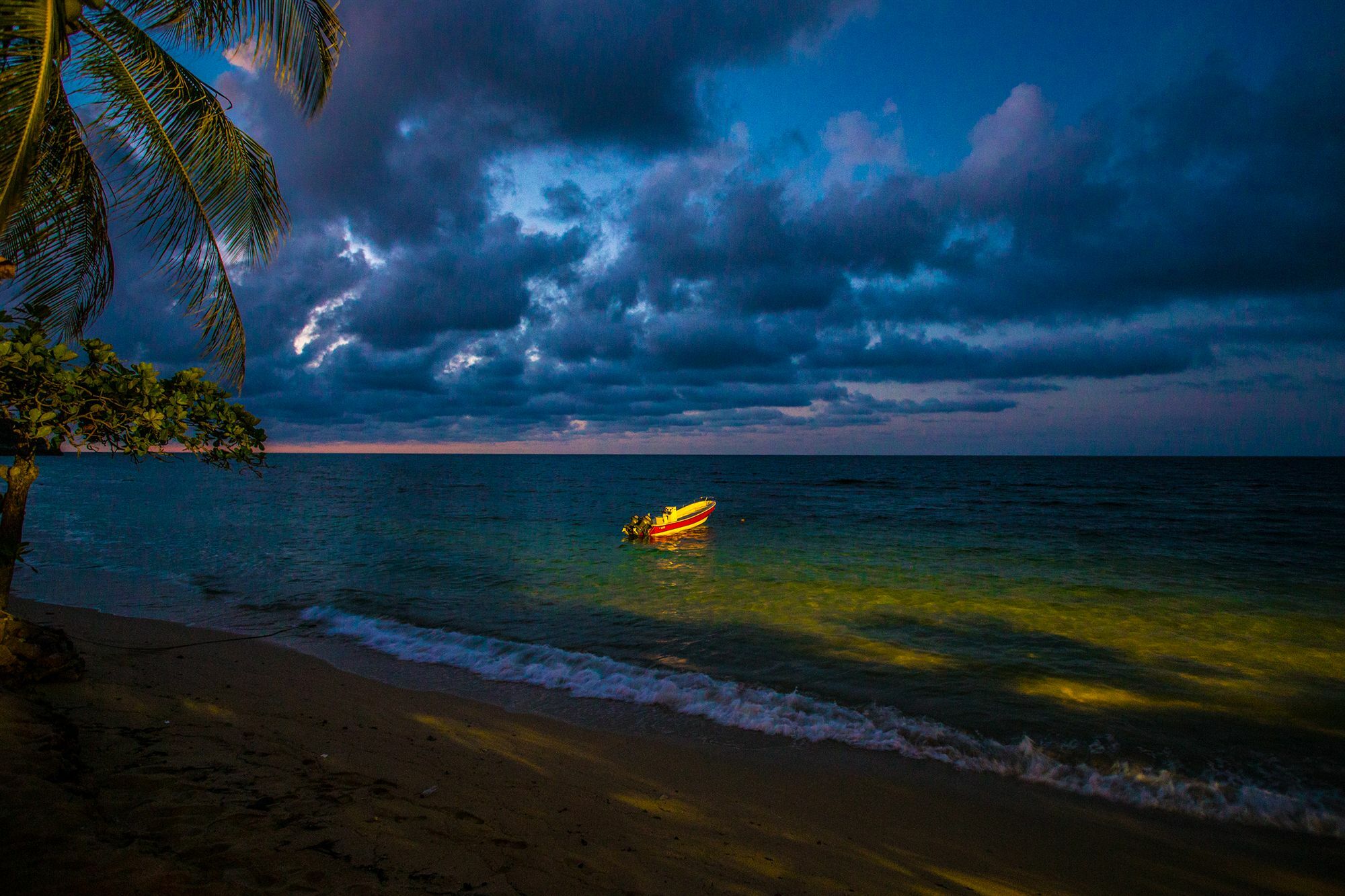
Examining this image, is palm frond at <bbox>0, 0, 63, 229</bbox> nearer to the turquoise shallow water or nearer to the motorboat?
the turquoise shallow water

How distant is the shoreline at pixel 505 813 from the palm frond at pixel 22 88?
361 centimetres

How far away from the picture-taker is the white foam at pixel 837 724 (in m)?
6.05

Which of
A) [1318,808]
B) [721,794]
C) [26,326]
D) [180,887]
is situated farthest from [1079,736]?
[26,326]

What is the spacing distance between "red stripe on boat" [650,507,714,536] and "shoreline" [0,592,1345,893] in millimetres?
18609

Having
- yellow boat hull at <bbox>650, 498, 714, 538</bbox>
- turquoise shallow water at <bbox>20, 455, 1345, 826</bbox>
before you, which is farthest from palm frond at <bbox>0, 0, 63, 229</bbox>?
yellow boat hull at <bbox>650, 498, 714, 538</bbox>

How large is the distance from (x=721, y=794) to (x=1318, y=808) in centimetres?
608

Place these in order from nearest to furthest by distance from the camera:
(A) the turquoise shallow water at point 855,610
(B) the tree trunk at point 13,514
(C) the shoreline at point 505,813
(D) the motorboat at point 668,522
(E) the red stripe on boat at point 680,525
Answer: (C) the shoreline at point 505,813, (B) the tree trunk at point 13,514, (A) the turquoise shallow water at point 855,610, (D) the motorboat at point 668,522, (E) the red stripe on boat at point 680,525

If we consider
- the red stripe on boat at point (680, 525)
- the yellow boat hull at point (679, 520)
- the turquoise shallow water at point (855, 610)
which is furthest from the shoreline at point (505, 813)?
the yellow boat hull at point (679, 520)

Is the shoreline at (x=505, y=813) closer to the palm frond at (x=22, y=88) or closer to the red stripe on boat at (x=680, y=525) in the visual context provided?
the palm frond at (x=22, y=88)

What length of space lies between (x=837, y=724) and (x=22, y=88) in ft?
30.9

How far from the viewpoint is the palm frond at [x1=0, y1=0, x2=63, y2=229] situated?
370cm

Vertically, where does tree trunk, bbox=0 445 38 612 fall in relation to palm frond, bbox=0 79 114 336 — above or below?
below

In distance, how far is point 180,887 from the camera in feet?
8.73

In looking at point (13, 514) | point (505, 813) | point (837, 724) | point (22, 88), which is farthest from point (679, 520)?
point (22, 88)
